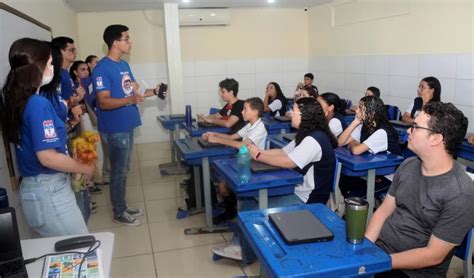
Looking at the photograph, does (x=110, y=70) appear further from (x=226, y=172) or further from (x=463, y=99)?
(x=463, y=99)

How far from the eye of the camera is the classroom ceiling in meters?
5.45

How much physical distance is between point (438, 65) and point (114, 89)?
3.37m

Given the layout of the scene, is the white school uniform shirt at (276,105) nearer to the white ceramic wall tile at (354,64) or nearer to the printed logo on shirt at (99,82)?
the white ceramic wall tile at (354,64)

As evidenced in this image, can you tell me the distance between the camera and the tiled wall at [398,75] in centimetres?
382

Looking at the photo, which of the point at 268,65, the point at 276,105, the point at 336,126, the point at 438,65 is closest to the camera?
the point at 336,126

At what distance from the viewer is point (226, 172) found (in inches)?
88.8

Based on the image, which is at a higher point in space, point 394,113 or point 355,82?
point 355,82

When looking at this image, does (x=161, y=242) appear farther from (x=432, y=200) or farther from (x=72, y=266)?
(x=432, y=200)

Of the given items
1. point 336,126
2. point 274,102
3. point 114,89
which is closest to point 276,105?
point 274,102

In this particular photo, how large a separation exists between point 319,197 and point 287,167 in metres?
0.31

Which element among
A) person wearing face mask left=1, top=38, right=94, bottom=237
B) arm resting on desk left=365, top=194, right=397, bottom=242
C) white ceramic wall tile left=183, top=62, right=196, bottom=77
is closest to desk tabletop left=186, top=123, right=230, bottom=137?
person wearing face mask left=1, top=38, right=94, bottom=237

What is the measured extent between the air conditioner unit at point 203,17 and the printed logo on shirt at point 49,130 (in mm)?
5096

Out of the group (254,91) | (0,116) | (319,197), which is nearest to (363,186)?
(319,197)

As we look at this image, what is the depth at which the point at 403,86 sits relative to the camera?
15.4 feet
